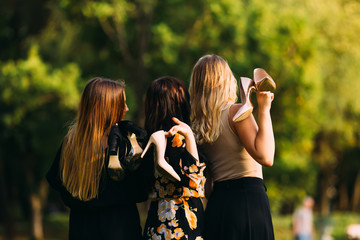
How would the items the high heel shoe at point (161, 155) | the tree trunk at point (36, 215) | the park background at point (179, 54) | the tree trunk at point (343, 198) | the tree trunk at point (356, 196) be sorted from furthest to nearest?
the tree trunk at point (343, 198) → the tree trunk at point (356, 196) → the tree trunk at point (36, 215) → the park background at point (179, 54) → the high heel shoe at point (161, 155)

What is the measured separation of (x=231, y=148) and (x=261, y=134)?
0.91ft

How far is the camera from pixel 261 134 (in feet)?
12.1

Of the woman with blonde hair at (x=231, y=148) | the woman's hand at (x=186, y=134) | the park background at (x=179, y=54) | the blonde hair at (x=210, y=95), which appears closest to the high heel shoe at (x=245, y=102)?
the woman with blonde hair at (x=231, y=148)

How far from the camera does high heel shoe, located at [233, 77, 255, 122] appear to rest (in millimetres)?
3691

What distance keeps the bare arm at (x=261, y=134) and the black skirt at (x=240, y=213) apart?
21 centimetres

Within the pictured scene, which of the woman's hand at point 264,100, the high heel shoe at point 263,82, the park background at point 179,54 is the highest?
the park background at point 179,54

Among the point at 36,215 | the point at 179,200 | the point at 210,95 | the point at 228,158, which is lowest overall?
the point at 36,215

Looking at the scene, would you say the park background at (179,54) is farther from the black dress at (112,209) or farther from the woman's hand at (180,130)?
the woman's hand at (180,130)

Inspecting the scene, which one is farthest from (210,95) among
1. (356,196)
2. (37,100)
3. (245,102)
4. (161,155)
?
(356,196)

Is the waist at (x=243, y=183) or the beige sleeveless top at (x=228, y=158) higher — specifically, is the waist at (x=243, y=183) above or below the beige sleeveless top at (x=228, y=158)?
below

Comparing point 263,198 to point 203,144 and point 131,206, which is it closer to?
point 203,144

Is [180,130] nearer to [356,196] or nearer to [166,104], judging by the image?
[166,104]

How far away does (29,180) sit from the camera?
24.4m

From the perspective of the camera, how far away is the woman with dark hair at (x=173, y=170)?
3.75 metres
